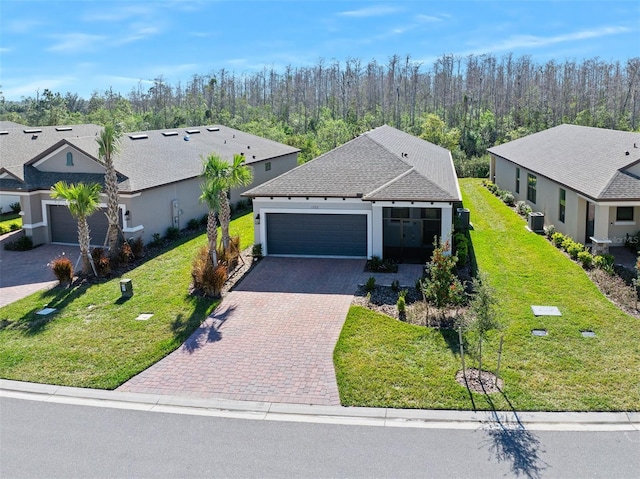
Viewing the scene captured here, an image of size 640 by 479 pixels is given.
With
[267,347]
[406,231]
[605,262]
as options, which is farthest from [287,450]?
[605,262]

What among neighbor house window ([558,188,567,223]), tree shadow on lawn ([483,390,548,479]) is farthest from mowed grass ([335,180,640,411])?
neighbor house window ([558,188,567,223])

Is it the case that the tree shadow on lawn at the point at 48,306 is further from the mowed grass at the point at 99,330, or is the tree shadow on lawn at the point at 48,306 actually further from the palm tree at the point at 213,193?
the palm tree at the point at 213,193

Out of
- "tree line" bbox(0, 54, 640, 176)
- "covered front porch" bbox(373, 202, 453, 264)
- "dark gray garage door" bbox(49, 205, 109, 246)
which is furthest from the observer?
"tree line" bbox(0, 54, 640, 176)

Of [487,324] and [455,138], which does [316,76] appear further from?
[487,324]

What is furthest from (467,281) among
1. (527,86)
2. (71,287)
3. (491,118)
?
(527,86)

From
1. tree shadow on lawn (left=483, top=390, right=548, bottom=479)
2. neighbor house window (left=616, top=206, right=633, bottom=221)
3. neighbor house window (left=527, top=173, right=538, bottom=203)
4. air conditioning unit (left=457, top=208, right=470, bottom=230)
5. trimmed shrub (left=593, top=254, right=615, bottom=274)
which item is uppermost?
neighbor house window (left=527, top=173, right=538, bottom=203)

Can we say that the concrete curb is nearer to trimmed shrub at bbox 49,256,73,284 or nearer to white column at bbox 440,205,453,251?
trimmed shrub at bbox 49,256,73,284

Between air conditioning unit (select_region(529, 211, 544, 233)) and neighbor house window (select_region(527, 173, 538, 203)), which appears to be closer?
air conditioning unit (select_region(529, 211, 544, 233))

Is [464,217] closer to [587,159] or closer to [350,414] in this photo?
[587,159]
